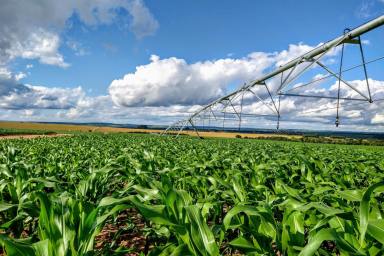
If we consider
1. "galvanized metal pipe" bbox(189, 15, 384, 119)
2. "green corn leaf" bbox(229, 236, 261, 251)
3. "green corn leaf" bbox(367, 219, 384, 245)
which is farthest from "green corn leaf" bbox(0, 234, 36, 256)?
"galvanized metal pipe" bbox(189, 15, 384, 119)

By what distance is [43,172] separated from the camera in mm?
5109

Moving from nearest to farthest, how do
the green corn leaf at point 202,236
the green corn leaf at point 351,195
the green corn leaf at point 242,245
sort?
the green corn leaf at point 202,236 → the green corn leaf at point 242,245 → the green corn leaf at point 351,195

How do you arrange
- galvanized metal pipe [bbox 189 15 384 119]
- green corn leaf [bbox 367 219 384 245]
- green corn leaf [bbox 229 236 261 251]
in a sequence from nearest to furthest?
green corn leaf [bbox 367 219 384 245]
green corn leaf [bbox 229 236 261 251]
galvanized metal pipe [bbox 189 15 384 119]

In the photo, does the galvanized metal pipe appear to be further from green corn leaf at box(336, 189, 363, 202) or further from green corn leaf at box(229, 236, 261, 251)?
green corn leaf at box(229, 236, 261, 251)

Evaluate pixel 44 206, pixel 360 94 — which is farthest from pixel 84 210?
pixel 360 94

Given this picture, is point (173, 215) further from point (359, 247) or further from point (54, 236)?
point (359, 247)

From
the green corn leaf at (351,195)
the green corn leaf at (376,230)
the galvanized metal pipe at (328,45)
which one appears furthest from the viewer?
the galvanized metal pipe at (328,45)

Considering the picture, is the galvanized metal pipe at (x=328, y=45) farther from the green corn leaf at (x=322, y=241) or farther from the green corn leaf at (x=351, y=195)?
the green corn leaf at (x=322, y=241)

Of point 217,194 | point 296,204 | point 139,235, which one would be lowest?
point 139,235

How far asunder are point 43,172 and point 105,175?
147 cm

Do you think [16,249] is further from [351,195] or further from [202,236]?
[351,195]

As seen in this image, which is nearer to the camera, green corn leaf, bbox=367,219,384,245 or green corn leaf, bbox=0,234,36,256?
green corn leaf, bbox=0,234,36,256

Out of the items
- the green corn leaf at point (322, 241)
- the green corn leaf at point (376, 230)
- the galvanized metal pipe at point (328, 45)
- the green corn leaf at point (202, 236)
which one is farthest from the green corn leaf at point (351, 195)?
the galvanized metal pipe at point (328, 45)

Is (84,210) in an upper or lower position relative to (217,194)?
upper
